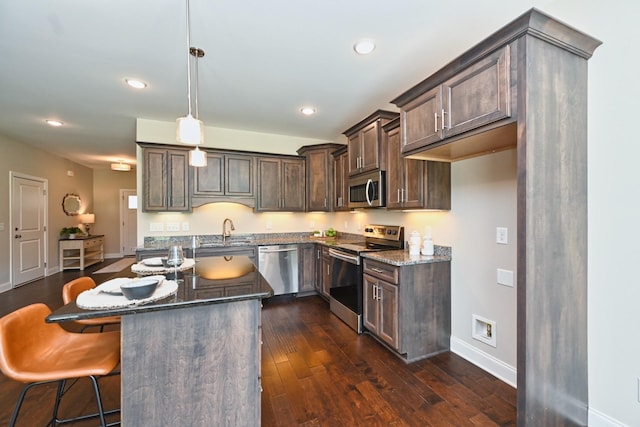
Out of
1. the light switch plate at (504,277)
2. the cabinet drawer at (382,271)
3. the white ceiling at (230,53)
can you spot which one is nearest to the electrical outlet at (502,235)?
the light switch plate at (504,277)

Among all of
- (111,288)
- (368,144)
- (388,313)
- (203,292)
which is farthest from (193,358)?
(368,144)

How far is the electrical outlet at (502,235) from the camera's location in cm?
211

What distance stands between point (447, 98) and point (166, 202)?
357 centimetres

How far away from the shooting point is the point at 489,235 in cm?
224

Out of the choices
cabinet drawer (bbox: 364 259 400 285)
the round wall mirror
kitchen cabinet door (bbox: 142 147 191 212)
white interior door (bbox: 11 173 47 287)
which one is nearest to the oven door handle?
cabinet drawer (bbox: 364 259 400 285)

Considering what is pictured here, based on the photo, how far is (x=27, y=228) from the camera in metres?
5.14

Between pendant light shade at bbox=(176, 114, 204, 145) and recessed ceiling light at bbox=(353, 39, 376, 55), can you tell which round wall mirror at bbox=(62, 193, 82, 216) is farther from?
recessed ceiling light at bbox=(353, 39, 376, 55)

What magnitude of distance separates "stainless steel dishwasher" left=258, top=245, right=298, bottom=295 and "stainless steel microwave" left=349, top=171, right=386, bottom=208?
1.25m

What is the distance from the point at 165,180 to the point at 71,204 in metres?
5.17

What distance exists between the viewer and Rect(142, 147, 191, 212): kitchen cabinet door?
11.6 ft

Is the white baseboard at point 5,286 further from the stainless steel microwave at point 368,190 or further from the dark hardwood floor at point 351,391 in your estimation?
the stainless steel microwave at point 368,190
